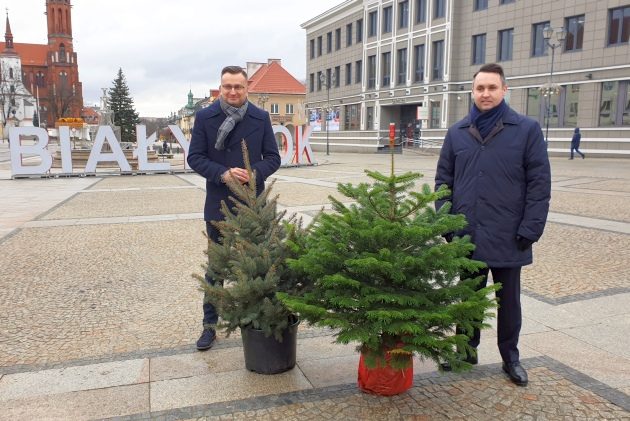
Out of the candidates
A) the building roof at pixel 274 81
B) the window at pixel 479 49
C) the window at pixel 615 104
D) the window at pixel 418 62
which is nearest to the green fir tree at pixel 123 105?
the building roof at pixel 274 81

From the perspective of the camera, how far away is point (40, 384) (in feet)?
11.5

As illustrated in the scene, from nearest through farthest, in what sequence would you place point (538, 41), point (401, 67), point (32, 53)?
1. point (538, 41)
2. point (401, 67)
3. point (32, 53)

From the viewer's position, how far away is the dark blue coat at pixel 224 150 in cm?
398

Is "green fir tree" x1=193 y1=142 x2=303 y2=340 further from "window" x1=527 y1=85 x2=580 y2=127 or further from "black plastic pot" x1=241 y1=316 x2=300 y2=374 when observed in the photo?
"window" x1=527 y1=85 x2=580 y2=127

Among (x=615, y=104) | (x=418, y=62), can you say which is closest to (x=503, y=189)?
(x=615, y=104)

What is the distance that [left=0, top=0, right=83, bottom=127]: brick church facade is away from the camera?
10106 cm

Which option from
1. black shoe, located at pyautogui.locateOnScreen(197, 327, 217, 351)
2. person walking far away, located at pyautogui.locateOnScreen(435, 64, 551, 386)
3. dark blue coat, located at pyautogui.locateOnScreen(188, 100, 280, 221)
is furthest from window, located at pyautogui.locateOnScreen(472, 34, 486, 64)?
black shoe, located at pyautogui.locateOnScreen(197, 327, 217, 351)

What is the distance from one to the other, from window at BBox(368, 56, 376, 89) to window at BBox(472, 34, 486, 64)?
11775 mm

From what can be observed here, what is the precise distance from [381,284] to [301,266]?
0.48 m

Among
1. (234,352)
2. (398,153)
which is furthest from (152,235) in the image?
(398,153)

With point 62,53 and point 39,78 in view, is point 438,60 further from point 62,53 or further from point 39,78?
point 39,78

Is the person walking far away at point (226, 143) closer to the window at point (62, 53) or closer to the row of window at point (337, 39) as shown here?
the row of window at point (337, 39)

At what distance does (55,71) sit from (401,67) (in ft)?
276

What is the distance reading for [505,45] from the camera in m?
36.5
